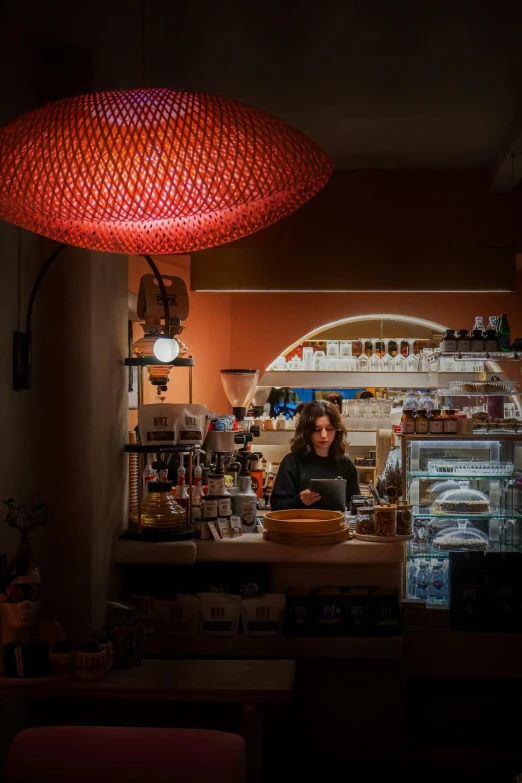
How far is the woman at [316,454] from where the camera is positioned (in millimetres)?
5148

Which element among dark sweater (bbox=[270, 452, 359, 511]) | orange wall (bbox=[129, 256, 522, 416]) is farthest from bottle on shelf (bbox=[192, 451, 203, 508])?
orange wall (bbox=[129, 256, 522, 416])

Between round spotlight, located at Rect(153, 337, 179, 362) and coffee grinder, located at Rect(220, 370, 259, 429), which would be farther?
coffee grinder, located at Rect(220, 370, 259, 429)

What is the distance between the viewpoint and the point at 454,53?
3.48 meters

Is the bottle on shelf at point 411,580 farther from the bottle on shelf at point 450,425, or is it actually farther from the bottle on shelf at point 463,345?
the bottle on shelf at point 463,345

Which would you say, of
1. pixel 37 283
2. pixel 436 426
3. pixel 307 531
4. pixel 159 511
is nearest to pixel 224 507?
pixel 159 511

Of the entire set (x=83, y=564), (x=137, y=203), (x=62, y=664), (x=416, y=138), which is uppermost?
(x=416, y=138)

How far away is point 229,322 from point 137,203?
6.80m

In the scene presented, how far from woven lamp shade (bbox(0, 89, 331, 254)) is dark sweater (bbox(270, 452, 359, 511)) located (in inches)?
137

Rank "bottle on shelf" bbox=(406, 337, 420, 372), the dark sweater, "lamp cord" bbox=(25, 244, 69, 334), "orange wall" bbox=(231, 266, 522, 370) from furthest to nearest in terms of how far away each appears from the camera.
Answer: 1. "orange wall" bbox=(231, 266, 522, 370)
2. "bottle on shelf" bbox=(406, 337, 420, 372)
3. the dark sweater
4. "lamp cord" bbox=(25, 244, 69, 334)

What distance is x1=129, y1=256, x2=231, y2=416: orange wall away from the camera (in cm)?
702

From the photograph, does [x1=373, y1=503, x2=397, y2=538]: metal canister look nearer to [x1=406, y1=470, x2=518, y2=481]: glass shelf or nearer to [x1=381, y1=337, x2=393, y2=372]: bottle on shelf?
[x1=406, y1=470, x2=518, y2=481]: glass shelf

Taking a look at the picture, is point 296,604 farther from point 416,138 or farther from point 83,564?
point 416,138

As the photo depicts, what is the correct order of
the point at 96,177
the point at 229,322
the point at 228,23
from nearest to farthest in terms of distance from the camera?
the point at 96,177, the point at 228,23, the point at 229,322

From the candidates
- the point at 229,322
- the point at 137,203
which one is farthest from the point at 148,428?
the point at 229,322
